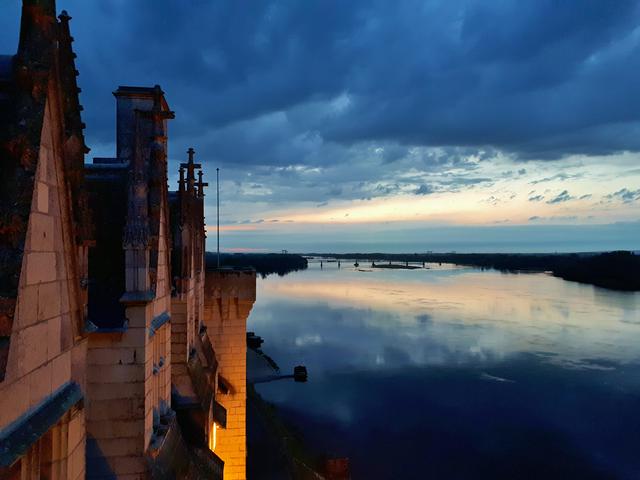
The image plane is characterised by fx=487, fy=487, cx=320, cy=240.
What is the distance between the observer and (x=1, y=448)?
3.23 metres

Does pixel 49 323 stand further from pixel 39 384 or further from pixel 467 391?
pixel 467 391

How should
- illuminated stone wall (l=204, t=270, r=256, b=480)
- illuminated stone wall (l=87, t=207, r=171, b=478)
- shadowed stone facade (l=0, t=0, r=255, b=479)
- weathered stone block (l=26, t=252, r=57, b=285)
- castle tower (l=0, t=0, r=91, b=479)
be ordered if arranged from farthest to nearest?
1. illuminated stone wall (l=204, t=270, r=256, b=480)
2. illuminated stone wall (l=87, t=207, r=171, b=478)
3. weathered stone block (l=26, t=252, r=57, b=285)
4. shadowed stone facade (l=0, t=0, r=255, b=479)
5. castle tower (l=0, t=0, r=91, b=479)

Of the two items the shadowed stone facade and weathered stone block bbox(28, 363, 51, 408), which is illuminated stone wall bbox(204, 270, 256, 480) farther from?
weathered stone block bbox(28, 363, 51, 408)

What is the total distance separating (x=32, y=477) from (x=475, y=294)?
10741 centimetres

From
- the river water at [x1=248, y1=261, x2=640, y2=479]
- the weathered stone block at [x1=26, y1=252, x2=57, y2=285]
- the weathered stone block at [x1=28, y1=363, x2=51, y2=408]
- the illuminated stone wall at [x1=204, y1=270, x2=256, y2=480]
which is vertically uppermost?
the weathered stone block at [x1=26, y1=252, x2=57, y2=285]

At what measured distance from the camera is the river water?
2928 cm

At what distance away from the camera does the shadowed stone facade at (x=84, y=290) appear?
11.3 feet

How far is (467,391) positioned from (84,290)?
39.9 metres

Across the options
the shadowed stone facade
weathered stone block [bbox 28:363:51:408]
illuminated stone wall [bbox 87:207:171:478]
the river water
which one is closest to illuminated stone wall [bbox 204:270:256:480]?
the shadowed stone facade

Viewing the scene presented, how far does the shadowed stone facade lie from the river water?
73.8 feet

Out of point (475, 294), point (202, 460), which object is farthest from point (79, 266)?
point (475, 294)

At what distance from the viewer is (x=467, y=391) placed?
131 feet

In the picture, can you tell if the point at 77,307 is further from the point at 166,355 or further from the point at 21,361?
the point at 166,355

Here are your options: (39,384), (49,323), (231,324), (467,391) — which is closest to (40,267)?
(49,323)
